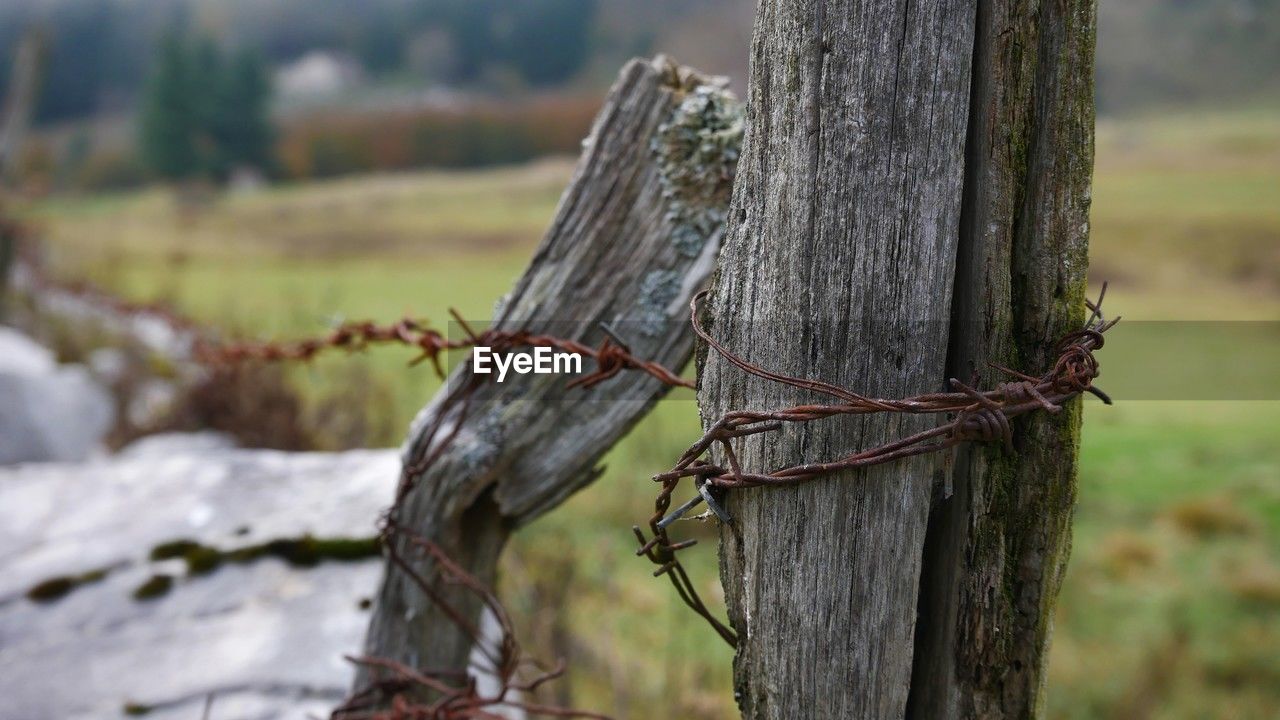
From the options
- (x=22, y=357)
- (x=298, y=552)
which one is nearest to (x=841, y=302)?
(x=298, y=552)

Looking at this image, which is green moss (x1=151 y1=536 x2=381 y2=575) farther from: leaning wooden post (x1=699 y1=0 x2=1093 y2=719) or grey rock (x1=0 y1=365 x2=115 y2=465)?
grey rock (x1=0 y1=365 x2=115 y2=465)

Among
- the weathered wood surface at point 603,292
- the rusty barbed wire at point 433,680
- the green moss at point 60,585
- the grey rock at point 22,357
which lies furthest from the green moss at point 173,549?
the grey rock at point 22,357

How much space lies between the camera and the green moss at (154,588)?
2879mm

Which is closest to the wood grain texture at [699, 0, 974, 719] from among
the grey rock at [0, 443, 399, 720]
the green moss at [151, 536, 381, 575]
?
the grey rock at [0, 443, 399, 720]

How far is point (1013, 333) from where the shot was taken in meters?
1.28

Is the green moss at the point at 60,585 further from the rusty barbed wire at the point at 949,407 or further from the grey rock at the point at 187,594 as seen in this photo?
the rusty barbed wire at the point at 949,407

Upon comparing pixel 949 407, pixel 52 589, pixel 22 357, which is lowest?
pixel 52 589

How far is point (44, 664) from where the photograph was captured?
265 centimetres

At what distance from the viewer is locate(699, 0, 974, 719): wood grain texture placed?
1.20m

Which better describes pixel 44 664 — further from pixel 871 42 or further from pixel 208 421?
pixel 208 421

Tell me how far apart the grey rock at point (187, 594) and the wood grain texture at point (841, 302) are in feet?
5.59

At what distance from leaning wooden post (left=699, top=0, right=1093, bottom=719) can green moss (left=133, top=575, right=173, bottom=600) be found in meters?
2.28

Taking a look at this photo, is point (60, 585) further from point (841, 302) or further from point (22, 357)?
point (22, 357)

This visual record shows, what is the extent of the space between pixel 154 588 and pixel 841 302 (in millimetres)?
2599
